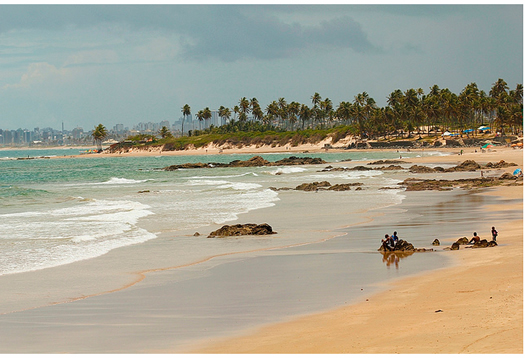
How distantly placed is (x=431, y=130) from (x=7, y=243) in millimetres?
138940

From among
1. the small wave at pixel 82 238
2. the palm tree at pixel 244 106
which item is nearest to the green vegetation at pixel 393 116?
the palm tree at pixel 244 106

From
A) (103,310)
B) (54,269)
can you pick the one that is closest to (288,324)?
(103,310)

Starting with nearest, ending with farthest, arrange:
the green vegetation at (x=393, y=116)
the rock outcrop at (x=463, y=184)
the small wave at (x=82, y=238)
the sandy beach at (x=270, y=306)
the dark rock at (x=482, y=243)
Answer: the sandy beach at (x=270, y=306), the dark rock at (x=482, y=243), the small wave at (x=82, y=238), the rock outcrop at (x=463, y=184), the green vegetation at (x=393, y=116)

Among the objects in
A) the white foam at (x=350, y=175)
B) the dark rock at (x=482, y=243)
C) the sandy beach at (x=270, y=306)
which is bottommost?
the sandy beach at (x=270, y=306)

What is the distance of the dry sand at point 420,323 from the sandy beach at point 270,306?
2 cm

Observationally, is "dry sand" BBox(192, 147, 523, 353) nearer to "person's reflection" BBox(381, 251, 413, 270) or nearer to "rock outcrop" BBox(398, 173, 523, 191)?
"person's reflection" BBox(381, 251, 413, 270)

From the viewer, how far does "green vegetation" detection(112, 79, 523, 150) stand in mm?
128500

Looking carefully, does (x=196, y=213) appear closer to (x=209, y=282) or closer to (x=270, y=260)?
(x=270, y=260)

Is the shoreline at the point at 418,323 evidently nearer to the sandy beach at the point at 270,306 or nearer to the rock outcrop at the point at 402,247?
the sandy beach at the point at 270,306

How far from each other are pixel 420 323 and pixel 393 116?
141970 mm

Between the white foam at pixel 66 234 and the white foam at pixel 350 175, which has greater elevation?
the white foam at pixel 350 175

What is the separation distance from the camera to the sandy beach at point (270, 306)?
27.0 feet

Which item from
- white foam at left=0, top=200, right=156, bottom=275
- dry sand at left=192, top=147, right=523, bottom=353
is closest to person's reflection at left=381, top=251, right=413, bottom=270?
dry sand at left=192, top=147, right=523, bottom=353

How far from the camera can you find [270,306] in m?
10.6
